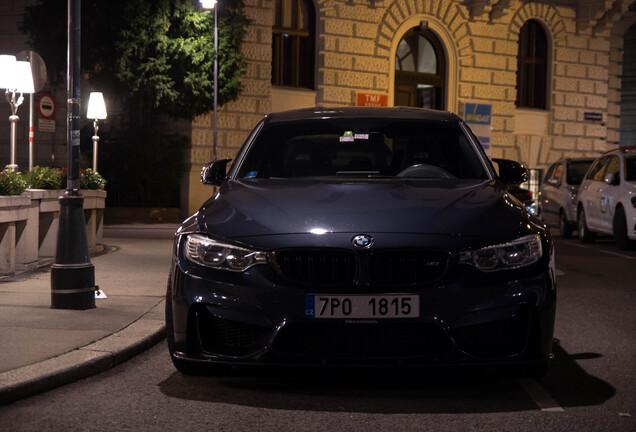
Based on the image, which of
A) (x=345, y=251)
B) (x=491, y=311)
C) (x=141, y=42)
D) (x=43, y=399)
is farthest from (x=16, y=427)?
(x=141, y=42)

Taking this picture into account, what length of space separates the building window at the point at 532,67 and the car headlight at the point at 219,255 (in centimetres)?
2761

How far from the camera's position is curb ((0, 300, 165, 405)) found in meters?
5.39

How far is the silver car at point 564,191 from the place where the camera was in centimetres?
2073

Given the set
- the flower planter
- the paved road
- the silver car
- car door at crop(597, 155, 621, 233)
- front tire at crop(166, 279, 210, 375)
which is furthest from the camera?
the silver car

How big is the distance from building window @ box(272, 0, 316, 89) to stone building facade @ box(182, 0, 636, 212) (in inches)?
10.8

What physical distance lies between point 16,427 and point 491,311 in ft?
7.57

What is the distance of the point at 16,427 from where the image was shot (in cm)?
476

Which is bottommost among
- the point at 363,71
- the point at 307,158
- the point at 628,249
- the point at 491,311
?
the point at 628,249

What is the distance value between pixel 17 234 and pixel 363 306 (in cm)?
752

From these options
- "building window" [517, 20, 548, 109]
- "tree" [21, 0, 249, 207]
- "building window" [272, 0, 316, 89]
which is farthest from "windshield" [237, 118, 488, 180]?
"building window" [517, 20, 548, 109]

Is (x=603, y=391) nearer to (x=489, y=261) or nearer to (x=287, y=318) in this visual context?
(x=489, y=261)

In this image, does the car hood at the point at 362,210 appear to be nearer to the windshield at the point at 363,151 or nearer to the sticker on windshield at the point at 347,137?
the windshield at the point at 363,151

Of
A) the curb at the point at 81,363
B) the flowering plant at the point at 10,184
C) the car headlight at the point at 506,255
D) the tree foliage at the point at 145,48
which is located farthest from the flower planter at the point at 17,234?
the tree foliage at the point at 145,48

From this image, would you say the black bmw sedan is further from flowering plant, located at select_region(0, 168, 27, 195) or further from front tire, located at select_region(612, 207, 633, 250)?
front tire, located at select_region(612, 207, 633, 250)
